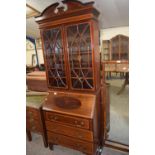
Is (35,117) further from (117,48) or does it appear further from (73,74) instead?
(117,48)

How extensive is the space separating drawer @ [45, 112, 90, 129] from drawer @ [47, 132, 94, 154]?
0.23m

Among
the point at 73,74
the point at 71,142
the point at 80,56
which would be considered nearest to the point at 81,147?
the point at 71,142

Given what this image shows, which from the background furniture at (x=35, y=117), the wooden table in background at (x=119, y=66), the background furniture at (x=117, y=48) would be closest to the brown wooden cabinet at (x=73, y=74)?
the background furniture at (x=35, y=117)

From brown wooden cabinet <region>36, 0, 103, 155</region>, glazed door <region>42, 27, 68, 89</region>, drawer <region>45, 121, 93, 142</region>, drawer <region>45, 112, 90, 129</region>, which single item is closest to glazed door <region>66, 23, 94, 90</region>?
brown wooden cabinet <region>36, 0, 103, 155</region>

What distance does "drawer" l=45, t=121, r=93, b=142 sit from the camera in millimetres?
1599

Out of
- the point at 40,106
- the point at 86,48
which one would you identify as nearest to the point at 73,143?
the point at 40,106

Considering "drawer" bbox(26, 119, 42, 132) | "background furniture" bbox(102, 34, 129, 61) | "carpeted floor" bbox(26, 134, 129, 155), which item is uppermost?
"background furniture" bbox(102, 34, 129, 61)

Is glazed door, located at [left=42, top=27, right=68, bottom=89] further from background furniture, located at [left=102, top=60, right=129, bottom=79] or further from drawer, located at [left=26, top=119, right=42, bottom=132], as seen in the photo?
background furniture, located at [left=102, top=60, right=129, bottom=79]

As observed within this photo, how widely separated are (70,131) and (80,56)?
3.24ft

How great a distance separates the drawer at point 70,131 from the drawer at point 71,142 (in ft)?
→ 0.21

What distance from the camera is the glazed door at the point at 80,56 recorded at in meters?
1.58

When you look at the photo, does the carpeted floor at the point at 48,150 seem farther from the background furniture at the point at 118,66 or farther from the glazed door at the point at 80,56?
the background furniture at the point at 118,66
